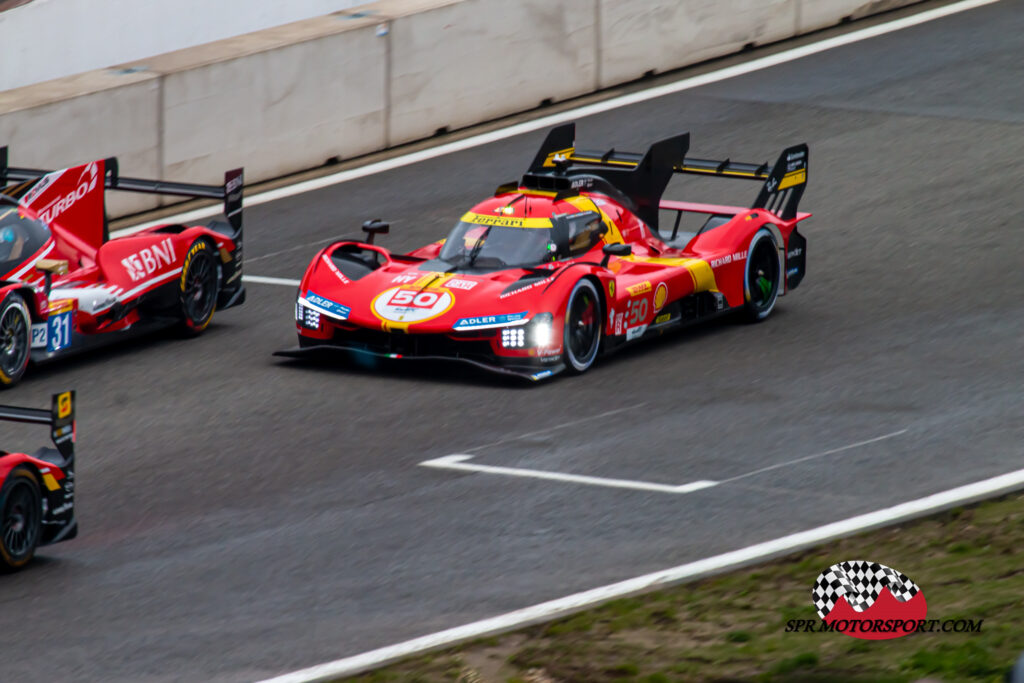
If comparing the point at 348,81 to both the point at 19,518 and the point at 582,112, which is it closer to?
the point at 582,112

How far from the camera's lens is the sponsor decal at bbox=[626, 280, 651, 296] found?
49.6 ft

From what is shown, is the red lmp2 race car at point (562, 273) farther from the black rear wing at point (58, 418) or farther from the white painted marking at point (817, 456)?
the black rear wing at point (58, 418)

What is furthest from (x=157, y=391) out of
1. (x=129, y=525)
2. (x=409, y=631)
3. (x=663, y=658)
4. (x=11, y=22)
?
(x=11, y=22)

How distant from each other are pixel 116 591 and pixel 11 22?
661 inches

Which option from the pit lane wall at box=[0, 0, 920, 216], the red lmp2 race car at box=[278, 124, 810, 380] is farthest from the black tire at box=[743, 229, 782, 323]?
the pit lane wall at box=[0, 0, 920, 216]

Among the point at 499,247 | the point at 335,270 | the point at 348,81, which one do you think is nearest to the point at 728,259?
the point at 499,247

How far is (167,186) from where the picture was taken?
1609 cm

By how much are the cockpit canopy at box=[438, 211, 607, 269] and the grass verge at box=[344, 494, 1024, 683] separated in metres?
5.45

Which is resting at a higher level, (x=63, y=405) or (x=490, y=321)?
(x=490, y=321)

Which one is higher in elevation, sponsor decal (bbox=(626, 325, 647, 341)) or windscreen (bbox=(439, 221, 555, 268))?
windscreen (bbox=(439, 221, 555, 268))

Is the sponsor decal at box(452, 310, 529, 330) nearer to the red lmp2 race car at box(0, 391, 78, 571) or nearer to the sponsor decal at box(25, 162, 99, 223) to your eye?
the sponsor decal at box(25, 162, 99, 223)

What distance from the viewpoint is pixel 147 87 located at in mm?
20375

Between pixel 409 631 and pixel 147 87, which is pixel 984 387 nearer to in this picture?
pixel 409 631

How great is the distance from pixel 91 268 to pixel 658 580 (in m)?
7.34
